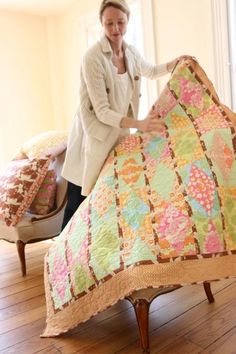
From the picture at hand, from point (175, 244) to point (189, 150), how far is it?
0.36m

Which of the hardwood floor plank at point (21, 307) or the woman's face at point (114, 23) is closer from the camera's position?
the woman's face at point (114, 23)

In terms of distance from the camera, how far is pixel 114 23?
1.53 m

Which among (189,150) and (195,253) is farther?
(189,150)

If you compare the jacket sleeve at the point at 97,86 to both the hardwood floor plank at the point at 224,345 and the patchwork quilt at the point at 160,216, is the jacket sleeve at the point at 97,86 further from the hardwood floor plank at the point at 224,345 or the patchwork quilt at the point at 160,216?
the hardwood floor plank at the point at 224,345

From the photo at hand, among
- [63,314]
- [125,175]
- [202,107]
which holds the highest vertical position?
[202,107]

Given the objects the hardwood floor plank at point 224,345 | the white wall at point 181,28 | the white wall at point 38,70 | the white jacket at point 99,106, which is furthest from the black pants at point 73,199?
the white wall at point 38,70

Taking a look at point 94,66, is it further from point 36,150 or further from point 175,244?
point 36,150

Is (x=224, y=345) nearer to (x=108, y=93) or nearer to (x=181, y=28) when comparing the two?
(x=108, y=93)

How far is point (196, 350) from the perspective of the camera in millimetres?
1314

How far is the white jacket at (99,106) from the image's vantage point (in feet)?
4.85

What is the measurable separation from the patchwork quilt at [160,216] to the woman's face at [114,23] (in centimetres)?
32

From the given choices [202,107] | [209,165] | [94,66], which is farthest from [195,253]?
[94,66]

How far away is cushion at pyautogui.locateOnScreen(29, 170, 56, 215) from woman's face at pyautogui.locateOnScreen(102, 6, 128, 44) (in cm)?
104

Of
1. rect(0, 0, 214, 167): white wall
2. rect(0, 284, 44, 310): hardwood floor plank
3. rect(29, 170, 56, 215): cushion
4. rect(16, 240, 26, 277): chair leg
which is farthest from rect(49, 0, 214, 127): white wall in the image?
rect(0, 284, 44, 310): hardwood floor plank
